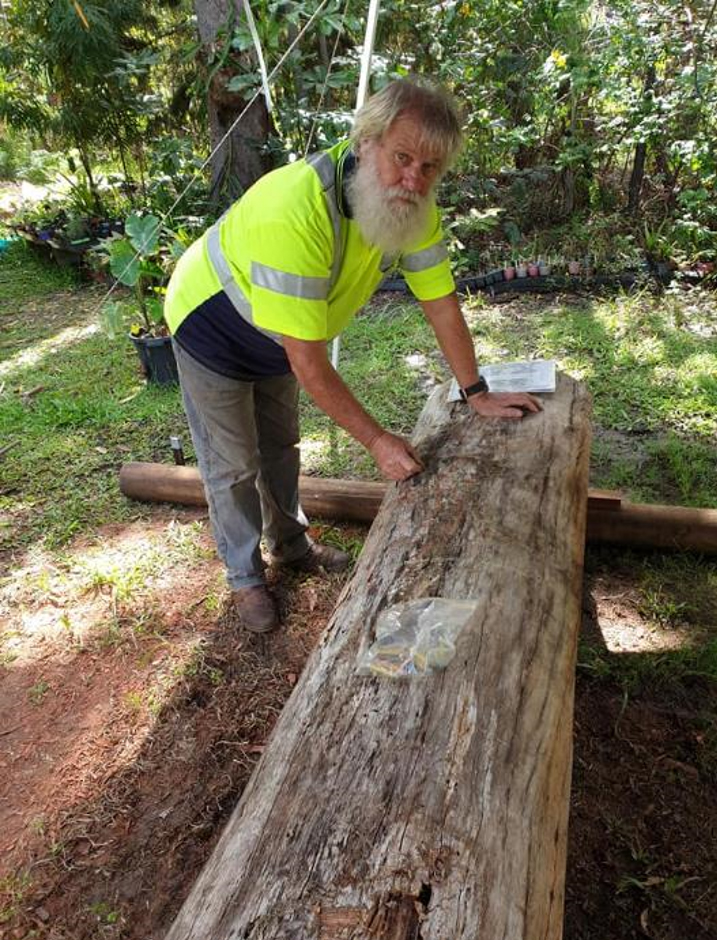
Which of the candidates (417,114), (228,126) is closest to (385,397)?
(417,114)

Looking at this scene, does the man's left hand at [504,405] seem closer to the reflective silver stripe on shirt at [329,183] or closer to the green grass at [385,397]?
the reflective silver stripe on shirt at [329,183]

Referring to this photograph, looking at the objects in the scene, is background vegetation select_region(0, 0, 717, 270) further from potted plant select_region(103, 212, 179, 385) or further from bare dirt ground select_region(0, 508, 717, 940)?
bare dirt ground select_region(0, 508, 717, 940)

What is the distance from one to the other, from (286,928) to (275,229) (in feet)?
4.71

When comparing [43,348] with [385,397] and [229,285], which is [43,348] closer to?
[385,397]

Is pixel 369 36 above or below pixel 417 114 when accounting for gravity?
above

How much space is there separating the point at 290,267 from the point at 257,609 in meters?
1.37

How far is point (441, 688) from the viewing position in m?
1.24

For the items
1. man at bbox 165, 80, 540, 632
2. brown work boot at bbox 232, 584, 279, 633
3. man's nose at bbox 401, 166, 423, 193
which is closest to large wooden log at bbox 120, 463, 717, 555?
man at bbox 165, 80, 540, 632

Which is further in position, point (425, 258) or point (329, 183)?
point (425, 258)

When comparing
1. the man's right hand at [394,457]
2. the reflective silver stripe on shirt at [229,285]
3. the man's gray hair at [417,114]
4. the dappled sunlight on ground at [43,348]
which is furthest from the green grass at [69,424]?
the man's gray hair at [417,114]

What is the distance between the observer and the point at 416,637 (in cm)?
135

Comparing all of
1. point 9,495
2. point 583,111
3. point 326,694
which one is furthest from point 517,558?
point 583,111

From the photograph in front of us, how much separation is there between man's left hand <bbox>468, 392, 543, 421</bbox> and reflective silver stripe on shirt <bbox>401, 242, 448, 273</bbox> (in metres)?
0.45

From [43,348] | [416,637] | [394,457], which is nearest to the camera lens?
[416,637]
